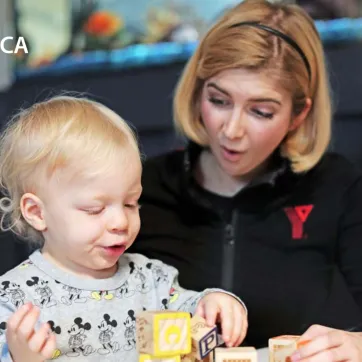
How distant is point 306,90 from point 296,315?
446 millimetres

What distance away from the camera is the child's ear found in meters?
1.04

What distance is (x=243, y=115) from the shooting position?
1.28m

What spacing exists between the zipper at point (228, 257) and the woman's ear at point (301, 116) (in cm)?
23

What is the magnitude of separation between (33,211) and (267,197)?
1.72 ft

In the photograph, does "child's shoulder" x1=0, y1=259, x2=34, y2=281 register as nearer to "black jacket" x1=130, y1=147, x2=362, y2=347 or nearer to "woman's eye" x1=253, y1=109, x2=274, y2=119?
"black jacket" x1=130, y1=147, x2=362, y2=347

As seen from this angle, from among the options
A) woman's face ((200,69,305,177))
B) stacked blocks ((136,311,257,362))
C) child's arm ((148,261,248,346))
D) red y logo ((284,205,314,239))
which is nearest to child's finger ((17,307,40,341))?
stacked blocks ((136,311,257,362))

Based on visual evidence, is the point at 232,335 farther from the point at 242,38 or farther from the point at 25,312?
the point at 242,38

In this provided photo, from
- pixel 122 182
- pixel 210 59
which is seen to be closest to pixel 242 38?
pixel 210 59

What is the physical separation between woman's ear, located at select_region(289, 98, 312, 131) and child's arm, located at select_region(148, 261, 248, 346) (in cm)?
44

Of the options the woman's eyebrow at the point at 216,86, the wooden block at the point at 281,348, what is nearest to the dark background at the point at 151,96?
the woman's eyebrow at the point at 216,86

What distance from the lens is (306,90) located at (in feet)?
4.49

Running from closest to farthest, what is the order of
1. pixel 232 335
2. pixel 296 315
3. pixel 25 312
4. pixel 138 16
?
pixel 25 312
pixel 232 335
pixel 296 315
pixel 138 16

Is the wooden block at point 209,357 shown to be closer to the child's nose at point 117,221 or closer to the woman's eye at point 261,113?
the child's nose at point 117,221

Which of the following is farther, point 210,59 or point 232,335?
point 210,59
